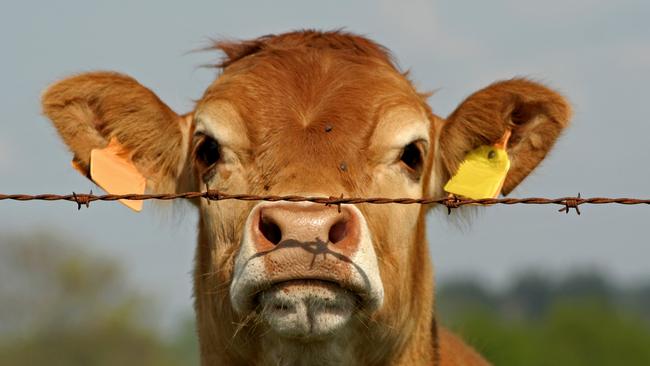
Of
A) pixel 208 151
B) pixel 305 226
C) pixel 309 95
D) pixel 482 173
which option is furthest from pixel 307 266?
pixel 482 173

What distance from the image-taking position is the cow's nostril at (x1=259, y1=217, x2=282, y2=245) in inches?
222

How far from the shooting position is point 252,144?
6.44 m

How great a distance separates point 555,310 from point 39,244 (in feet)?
121

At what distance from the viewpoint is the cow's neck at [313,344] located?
6062 mm

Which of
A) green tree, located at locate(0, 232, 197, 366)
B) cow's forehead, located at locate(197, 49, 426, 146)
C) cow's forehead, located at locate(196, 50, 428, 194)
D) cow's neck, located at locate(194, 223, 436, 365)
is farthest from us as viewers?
green tree, located at locate(0, 232, 197, 366)

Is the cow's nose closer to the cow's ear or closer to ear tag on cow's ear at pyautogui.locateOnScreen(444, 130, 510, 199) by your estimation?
ear tag on cow's ear at pyautogui.locateOnScreen(444, 130, 510, 199)

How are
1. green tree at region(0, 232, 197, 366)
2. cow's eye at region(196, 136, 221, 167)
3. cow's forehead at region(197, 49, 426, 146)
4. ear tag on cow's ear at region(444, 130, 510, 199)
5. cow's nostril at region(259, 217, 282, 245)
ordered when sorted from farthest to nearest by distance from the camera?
green tree at region(0, 232, 197, 366) → ear tag on cow's ear at region(444, 130, 510, 199) → cow's eye at region(196, 136, 221, 167) → cow's forehead at region(197, 49, 426, 146) → cow's nostril at region(259, 217, 282, 245)

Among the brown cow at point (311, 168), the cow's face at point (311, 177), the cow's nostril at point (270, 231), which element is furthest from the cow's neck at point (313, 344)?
the cow's nostril at point (270, 231)

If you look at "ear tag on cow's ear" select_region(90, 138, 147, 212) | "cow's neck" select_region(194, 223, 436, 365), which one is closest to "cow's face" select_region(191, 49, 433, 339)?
"cow's neck" select_region(194, 223, 436, 365)

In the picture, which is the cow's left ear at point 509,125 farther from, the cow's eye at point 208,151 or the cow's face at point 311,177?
the cow's eye at point 208,151

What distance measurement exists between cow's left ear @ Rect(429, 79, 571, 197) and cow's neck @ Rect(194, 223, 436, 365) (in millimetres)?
722

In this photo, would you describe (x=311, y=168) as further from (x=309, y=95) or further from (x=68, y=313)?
(x=68, y=313)

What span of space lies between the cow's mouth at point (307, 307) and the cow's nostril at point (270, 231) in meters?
0.21

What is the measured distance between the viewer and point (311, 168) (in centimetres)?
604
